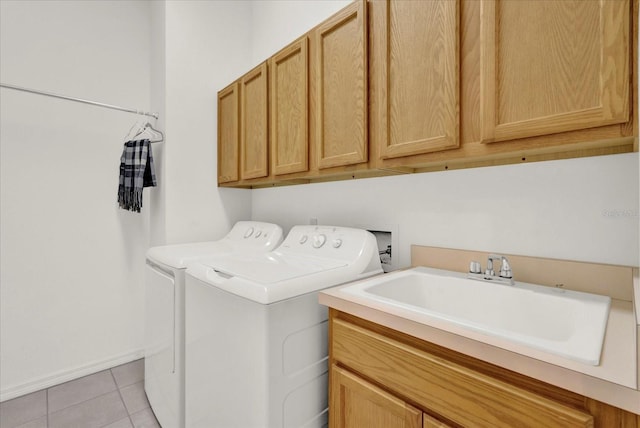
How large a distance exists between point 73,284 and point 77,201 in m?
0.62

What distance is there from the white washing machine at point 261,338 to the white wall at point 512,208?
29 centimetres

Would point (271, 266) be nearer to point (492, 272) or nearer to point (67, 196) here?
point (492, 272)

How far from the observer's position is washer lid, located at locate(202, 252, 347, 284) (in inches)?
44.5

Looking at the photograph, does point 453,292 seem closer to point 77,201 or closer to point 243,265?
point 243,265

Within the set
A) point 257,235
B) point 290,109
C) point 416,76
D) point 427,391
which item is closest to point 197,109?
point 290,109

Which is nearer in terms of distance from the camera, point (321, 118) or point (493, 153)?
point (493, 153)

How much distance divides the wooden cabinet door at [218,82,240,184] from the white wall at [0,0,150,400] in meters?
0.67

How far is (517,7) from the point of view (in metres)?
0.88

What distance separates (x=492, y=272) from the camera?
111cm

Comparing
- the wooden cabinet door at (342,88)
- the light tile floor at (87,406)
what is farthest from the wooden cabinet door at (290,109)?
the light tile floor at (87,406)

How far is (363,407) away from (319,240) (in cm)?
82

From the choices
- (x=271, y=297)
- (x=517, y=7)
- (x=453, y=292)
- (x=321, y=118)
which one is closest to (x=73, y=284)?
(x=271, y=297)

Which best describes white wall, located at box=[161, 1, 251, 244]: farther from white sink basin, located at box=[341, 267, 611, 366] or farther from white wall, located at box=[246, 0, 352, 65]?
white sink basin, located at box=[341, 267, 611, 366]

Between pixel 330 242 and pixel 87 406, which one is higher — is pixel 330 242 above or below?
above
